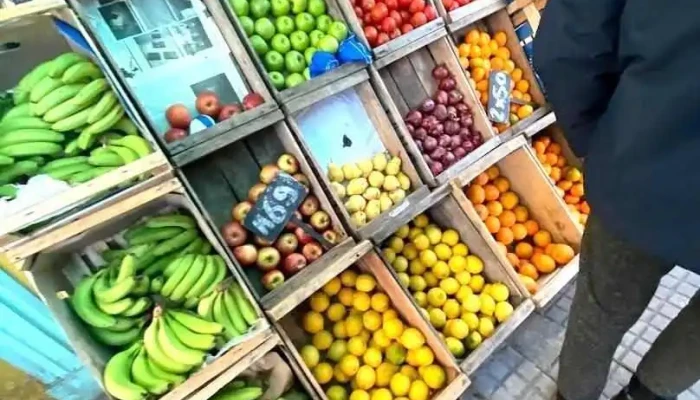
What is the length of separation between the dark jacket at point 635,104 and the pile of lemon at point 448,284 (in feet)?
2.53

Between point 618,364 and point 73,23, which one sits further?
Answer: point 618,364

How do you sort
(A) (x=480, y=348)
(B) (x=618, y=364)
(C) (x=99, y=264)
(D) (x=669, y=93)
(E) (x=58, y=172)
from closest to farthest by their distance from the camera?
(D) (x=669, y=93) < (E) (x=58, y=172) < (C) (x=99, y=264) < (A) (x=480, y=348) < (B) (x=618, y=364)

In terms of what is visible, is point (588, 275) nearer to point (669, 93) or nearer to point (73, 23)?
point (669, 93)

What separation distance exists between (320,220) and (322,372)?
1.55 ft

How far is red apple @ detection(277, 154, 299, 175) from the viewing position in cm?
156

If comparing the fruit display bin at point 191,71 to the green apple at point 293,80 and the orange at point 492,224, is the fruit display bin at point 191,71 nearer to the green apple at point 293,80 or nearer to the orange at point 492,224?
the green apple at point 293,80

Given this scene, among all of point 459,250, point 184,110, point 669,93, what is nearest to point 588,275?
point 669,93

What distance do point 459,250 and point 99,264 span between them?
1.16 meters

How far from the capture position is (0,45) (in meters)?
1.25

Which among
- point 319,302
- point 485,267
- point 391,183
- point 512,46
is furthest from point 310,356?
point 512,46

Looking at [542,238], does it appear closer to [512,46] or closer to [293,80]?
[512,46]

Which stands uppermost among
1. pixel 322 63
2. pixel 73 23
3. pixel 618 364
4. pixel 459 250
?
pixel 73 23

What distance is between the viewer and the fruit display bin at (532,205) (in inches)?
72.7

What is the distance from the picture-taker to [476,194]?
2064mm
